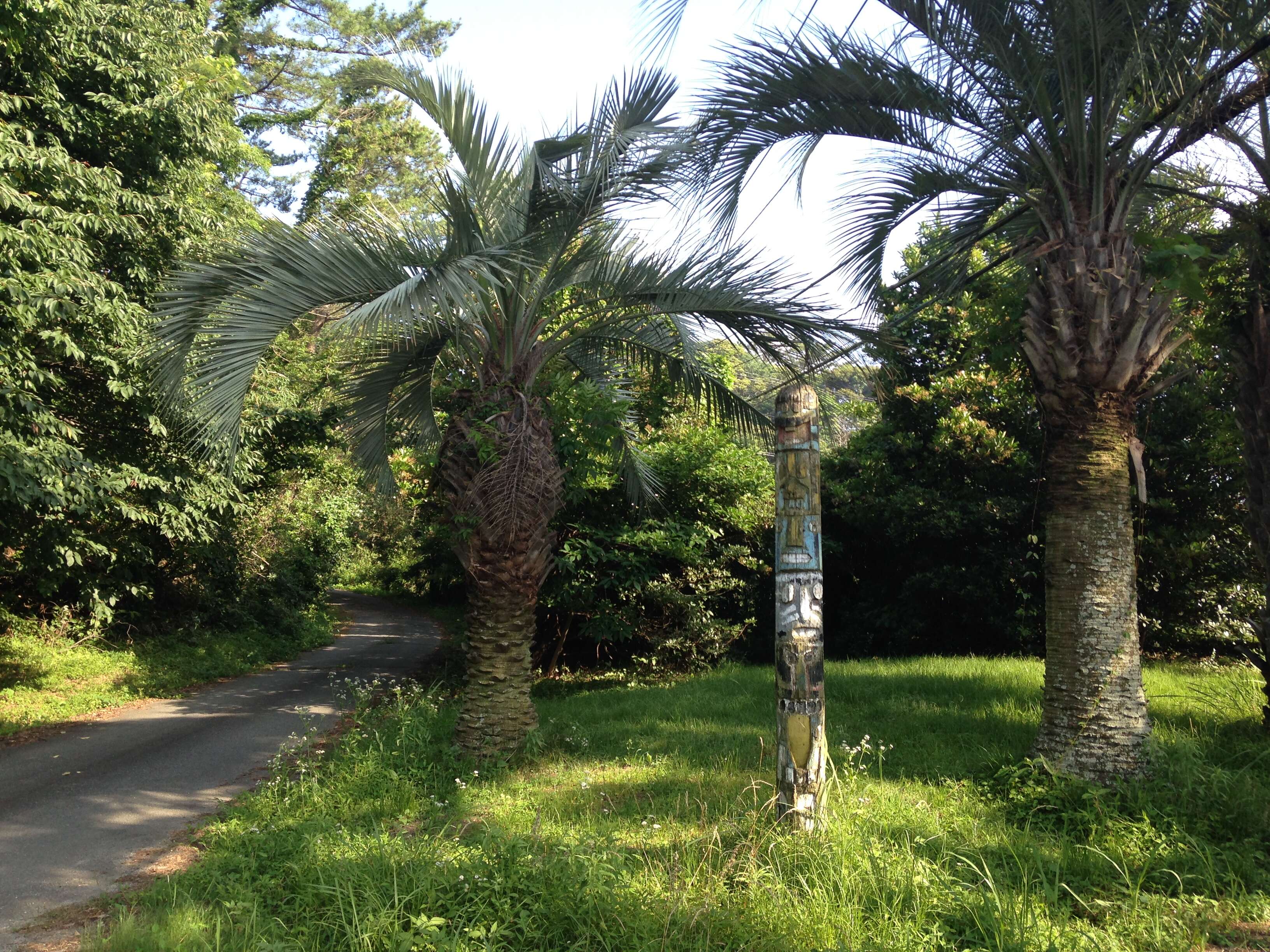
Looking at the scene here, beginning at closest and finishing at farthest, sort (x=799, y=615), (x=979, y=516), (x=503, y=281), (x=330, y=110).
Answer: (x=799, y=615) < (x=503, y=281) < (x=979, y=516) < (x=330, y=110)

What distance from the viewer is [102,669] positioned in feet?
43.5

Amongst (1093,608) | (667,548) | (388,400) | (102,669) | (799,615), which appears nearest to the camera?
(799,615)

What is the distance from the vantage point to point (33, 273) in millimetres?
8422

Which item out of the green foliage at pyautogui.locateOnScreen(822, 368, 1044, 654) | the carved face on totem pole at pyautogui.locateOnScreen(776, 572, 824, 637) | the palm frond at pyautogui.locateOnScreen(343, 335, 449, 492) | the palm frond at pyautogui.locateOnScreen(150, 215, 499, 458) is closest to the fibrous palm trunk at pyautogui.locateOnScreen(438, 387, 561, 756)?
the palm frond at pyautogui.locateOnScreen(150, 215, 499, 458)

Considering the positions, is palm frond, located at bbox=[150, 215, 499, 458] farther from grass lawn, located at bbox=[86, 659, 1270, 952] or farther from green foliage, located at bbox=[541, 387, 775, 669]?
green foliage, located at bbox=[541, 387, 775, 669]

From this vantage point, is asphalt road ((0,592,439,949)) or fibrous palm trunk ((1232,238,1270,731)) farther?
fibrous palm trunk ((1232,238,1270,731))

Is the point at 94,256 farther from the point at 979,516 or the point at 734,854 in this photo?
the point at 979,516

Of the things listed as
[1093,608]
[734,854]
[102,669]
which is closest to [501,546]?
[734,854]

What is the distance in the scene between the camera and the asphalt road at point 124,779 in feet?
17.7

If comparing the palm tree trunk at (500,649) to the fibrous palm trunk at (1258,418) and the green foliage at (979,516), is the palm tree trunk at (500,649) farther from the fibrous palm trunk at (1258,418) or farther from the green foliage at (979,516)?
the fibrous palm trunk at (1258,418)

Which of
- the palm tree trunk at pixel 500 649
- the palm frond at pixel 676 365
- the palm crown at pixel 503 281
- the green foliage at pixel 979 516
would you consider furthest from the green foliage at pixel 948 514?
the palm tree trunk at pixel 500 649

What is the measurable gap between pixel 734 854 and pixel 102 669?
12692 mm

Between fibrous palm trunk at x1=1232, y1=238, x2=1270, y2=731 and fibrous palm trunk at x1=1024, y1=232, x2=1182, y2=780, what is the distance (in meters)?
1.46

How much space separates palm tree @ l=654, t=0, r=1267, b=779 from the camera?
5.53 m
